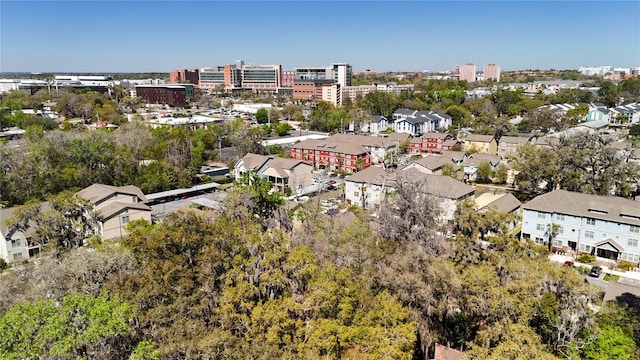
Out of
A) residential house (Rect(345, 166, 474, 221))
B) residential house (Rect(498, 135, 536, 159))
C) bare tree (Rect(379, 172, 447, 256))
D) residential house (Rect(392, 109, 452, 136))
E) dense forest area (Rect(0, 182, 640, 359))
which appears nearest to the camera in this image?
dense forest area (Rect(0, 182, 640, 359))

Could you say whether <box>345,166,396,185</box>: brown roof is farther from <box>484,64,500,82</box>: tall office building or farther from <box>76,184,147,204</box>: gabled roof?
<box>484,64,500,82</box>: tall office building

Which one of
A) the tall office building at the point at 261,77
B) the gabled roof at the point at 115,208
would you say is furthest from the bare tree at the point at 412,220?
the tall office building at the point at 261,77

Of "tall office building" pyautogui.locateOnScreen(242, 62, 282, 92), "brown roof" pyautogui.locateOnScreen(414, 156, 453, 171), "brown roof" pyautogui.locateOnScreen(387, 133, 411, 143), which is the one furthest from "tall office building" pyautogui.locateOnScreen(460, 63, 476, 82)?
"brown roof" pyautogui.locateOnScreen(414, 156, 453, 171)

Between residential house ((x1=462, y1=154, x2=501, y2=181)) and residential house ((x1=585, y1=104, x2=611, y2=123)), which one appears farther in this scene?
residential house ((x1=585, y1=104, x2=611, y2=123))

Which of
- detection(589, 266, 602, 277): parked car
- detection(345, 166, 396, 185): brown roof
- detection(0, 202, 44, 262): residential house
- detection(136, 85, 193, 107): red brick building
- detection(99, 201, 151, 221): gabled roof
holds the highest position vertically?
detection(136, 85, 193, 107): red brick building

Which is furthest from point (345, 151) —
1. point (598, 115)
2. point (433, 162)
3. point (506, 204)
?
point (598, 115)

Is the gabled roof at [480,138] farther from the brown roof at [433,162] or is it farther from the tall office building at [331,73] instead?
the tall office building at [331,73]

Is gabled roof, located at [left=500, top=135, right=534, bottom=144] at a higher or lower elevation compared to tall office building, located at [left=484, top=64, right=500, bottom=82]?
lower
